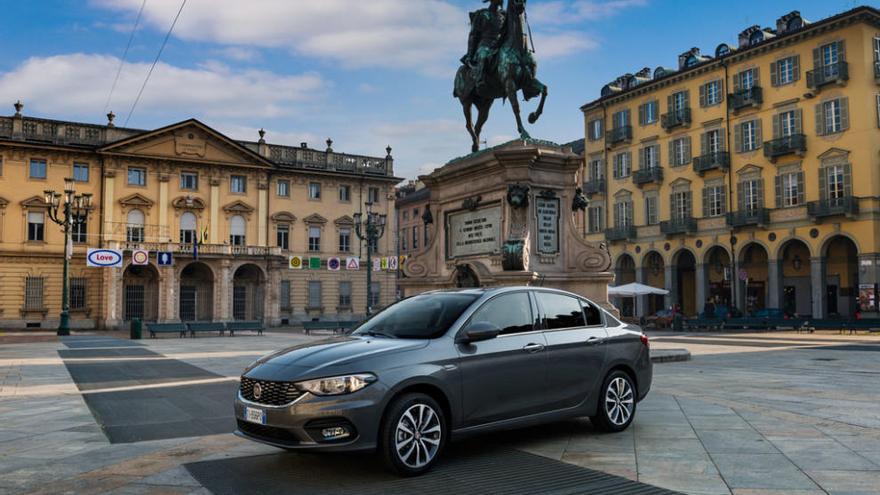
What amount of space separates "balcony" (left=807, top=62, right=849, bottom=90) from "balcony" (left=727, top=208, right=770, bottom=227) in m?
7.55

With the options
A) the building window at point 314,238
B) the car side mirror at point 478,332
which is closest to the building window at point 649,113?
the building window at point 314,238

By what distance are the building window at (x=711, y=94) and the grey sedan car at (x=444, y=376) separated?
140 ft

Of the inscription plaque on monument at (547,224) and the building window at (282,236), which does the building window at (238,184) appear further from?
the inscription plaque on monument at (547,224)

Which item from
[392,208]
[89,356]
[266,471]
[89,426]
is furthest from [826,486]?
[392,208]

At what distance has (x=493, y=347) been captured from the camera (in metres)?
6.57

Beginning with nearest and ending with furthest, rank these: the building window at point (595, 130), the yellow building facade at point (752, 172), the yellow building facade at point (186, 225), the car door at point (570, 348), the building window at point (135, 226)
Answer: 1. the car door at point (570, 348)
2. the yellow building facade at point (752, 172)
3. the yellow building facade at point (186, 225)
4. the building window at point (135, 226)
5. the building window at point (595, 130)

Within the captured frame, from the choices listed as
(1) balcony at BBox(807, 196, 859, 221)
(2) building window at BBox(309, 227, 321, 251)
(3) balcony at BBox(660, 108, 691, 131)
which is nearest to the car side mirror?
(1) balcony at BBox(807, 196, 859, 221)

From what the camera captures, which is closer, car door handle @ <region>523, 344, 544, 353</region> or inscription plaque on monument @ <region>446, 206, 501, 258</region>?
car door handle @ <region>523, 344, 544, 353</region>

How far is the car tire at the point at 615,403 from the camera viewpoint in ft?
24.3

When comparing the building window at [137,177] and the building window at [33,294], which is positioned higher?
the building window at [137,177]

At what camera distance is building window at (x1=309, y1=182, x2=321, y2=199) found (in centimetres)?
5991

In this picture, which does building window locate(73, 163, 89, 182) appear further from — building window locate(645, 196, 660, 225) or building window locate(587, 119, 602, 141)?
building window locate(645, 196, 660, 225)

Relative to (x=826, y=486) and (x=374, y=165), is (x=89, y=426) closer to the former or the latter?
(x=826, y=486)

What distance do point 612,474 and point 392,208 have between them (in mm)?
57941
